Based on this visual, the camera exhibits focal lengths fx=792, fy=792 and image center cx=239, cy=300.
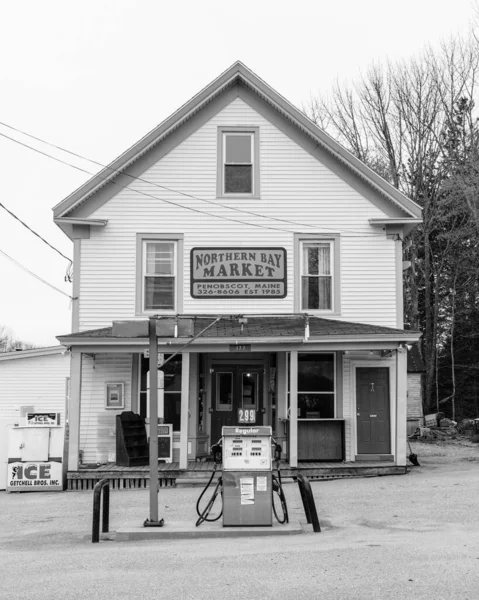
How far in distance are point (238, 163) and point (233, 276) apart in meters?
2.67

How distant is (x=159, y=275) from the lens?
17938mm

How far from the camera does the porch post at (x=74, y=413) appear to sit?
16297 millimetres

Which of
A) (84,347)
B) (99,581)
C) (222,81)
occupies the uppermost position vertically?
(222,81)

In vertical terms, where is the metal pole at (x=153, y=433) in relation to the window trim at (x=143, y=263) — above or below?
below

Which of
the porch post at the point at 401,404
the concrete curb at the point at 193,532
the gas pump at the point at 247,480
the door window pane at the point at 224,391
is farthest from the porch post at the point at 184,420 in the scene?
the concrete curb at the point at 193,532

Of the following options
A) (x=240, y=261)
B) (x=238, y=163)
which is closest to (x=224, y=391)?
(x=240, y=261)

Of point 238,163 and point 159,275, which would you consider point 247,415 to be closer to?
point 159,275

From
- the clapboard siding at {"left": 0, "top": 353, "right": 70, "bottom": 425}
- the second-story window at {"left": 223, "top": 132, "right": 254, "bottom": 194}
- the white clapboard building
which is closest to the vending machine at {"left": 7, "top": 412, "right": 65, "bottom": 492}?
the white clapboard building

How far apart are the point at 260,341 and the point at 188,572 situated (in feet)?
27.9

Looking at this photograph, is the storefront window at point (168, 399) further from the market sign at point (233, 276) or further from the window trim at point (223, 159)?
the window trim at point (223, 159)

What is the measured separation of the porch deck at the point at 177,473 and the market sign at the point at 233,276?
3.84 meters

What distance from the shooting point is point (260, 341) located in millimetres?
16047

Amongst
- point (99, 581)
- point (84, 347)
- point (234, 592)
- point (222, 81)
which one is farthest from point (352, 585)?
point (222, 81)

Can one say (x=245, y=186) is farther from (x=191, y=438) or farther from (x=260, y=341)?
(x=191, y=438)
